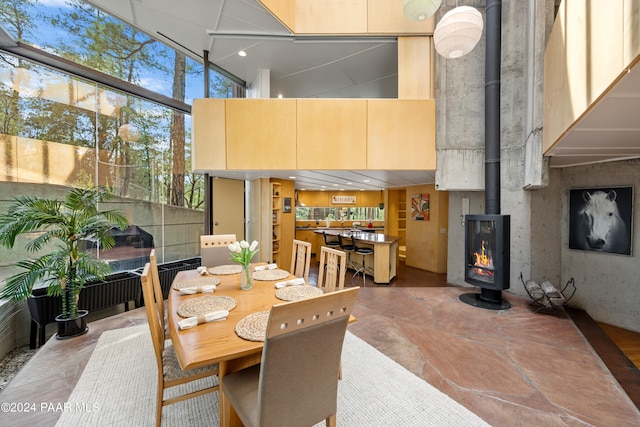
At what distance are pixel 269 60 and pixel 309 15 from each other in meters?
1.10

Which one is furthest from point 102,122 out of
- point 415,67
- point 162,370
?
point 415,67

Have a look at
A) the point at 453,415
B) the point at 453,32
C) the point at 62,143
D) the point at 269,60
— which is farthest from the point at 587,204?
the point at 62,143

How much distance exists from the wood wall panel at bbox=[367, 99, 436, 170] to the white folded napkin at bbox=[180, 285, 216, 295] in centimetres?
324

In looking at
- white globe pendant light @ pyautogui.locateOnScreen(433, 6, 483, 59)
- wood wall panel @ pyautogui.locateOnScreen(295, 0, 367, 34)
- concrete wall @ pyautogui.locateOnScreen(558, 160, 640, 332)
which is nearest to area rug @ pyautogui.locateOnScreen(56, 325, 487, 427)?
white globe pendant light @ pyautogui.locateOnScreen(433, 6, 483, 59)

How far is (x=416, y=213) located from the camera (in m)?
7.10

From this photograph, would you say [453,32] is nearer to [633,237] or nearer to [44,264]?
[633,237]

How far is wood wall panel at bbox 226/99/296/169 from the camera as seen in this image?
4.51 m

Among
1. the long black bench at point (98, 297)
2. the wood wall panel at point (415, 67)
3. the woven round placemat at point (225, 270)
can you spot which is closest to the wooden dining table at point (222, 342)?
the woven round placemat at point (225, 270)

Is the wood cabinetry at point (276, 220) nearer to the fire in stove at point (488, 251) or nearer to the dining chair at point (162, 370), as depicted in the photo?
the fire in stove at point (488, 251)

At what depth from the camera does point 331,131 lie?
4.55m

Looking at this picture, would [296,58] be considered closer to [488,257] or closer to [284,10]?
[284,10]

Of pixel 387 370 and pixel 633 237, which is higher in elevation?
pixel 633 237

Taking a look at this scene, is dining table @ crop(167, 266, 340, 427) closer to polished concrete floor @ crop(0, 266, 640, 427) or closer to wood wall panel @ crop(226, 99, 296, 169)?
polished concrete floor @ crop(0, 266, 640, 427)

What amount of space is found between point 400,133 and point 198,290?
12.8ft
